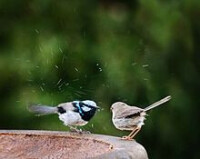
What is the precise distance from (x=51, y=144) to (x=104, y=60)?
6.14 feet

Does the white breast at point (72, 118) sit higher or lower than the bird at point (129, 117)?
lower

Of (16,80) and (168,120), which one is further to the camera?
(168,120)

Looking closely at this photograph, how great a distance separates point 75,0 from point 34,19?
0.25 m

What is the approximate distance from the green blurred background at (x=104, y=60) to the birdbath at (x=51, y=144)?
1.62 metres

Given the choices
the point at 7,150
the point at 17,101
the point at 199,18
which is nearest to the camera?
the point at 7,150

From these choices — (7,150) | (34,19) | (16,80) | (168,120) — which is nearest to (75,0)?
(34,19)

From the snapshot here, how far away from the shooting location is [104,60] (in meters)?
3.76

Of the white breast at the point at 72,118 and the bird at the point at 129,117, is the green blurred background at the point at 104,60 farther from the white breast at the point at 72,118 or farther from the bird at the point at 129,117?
the bird at the point at 129,117

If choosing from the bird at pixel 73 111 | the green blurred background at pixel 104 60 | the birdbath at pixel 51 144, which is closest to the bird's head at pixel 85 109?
the bird at pixel 73 111

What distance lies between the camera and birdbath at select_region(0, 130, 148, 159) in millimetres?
1766

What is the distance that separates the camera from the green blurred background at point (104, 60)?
12.3 ft

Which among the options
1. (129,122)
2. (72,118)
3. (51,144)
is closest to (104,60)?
(72,118)

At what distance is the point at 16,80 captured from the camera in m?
3.78

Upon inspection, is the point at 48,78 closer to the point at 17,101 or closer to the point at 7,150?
the point at 17,101
